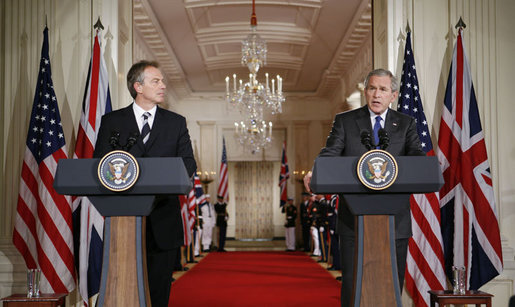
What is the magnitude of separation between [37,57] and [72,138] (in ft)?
2.78

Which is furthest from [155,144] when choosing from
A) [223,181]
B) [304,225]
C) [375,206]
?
[304,225]

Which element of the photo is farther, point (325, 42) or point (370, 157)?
point (325, 42)

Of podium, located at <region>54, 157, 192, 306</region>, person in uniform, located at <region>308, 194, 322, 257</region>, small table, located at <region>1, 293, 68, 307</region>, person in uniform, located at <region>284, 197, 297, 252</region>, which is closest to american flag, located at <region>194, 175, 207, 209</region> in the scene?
person in uniform, located at <region>308, 194, 322, 257</region>

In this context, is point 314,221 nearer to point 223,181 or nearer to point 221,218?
point 221,218

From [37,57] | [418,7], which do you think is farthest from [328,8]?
[37,57]

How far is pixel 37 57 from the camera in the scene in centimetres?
576

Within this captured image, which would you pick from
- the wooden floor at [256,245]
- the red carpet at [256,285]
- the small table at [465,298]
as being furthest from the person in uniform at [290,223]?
the small table at [465,298]

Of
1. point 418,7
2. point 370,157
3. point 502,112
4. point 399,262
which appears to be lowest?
point 399,262

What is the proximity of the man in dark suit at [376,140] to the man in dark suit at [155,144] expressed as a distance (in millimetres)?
852

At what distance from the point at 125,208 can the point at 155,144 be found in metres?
0.57

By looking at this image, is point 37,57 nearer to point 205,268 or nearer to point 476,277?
point 476,277

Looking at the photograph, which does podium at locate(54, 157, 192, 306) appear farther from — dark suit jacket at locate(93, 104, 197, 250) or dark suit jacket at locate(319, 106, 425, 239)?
dark suit jacket at locate(319, 106, 425, 239)

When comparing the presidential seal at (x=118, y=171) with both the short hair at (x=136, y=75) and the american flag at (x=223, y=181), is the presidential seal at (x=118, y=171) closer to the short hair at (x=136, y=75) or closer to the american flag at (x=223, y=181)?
the short hair at (x=136, y=75)

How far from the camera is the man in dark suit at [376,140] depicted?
10.6 ft
